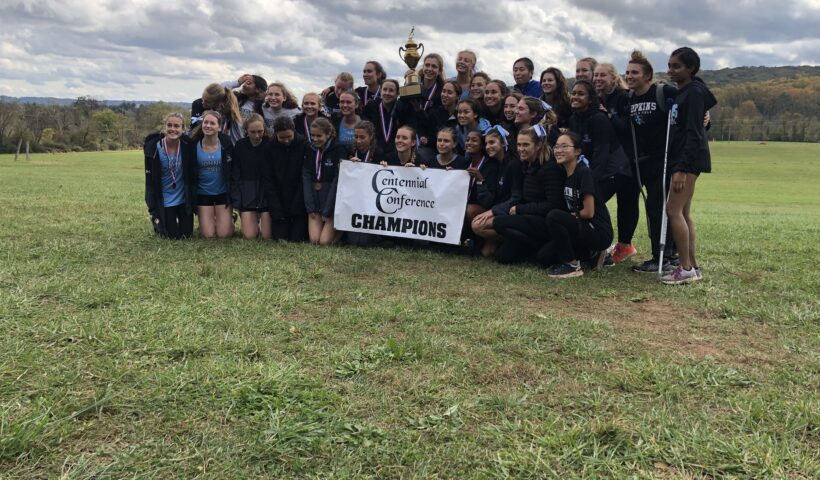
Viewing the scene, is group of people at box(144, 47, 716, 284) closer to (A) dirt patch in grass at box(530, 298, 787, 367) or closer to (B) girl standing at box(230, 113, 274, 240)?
(B) girl standing at box(230, 113, 274, 240)

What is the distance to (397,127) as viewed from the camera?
335 inches

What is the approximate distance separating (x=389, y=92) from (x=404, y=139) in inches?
32.5

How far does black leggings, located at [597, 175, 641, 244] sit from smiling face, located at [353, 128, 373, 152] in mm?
3124

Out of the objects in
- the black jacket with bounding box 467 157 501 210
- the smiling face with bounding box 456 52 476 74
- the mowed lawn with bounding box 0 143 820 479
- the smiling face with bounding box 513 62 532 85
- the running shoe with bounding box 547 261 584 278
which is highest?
the smiling face with bounding box 456 52 476 74

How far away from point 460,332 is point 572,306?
1.41 metres

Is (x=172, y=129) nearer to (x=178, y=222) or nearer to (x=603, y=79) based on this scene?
(x=178, y=222)

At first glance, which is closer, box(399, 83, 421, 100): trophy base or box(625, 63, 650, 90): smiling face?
box(625, 63, 650, 90): smiling face

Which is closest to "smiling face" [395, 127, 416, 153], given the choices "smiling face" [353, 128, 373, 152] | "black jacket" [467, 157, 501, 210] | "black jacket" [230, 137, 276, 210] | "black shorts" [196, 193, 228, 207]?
"smiling face" [353, 128, 373, 152]

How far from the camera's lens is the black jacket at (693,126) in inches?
230

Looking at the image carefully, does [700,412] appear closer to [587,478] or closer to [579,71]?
[587,478]

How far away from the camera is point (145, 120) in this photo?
9488 cm

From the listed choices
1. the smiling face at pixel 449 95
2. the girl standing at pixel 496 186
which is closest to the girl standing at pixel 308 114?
the smiling face at pixel 449 95

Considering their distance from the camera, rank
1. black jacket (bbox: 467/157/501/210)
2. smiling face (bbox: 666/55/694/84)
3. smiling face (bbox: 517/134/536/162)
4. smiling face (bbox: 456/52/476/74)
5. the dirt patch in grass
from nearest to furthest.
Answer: the dirt patch in grass → smiling face (bbox: 666/55/694/84) → smiling face (bbox: 517/134/536/162) → black jacket (bbox: 467/157/501/210) → smiling face (bbox: 456/52/476/74)

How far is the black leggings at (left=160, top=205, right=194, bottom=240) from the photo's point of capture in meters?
8.05
